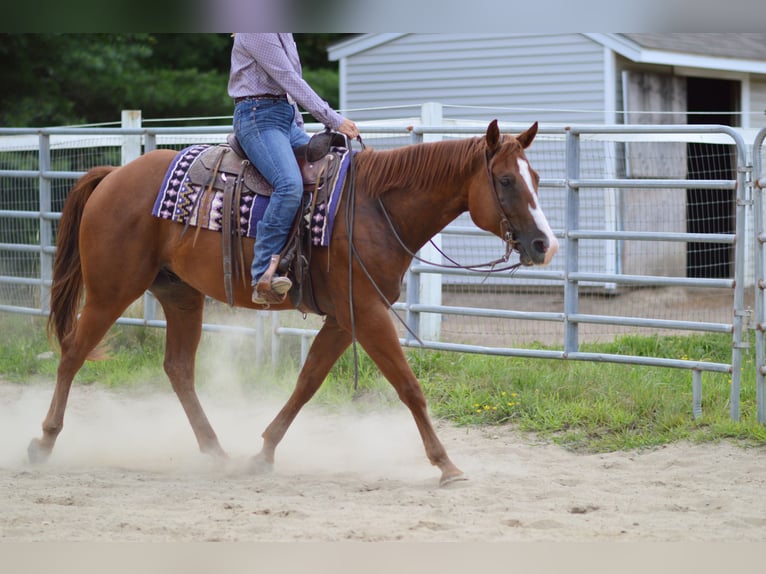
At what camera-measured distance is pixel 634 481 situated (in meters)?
4.69

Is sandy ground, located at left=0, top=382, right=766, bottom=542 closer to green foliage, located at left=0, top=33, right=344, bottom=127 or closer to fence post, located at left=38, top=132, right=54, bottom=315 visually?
fence post, located at left=38, top=132, right=54, bottom=315

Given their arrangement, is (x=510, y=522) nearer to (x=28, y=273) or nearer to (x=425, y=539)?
(x=425, y=539)

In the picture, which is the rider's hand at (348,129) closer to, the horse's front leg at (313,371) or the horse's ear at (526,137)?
the horse's ear at (526,137)

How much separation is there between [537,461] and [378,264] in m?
1.56

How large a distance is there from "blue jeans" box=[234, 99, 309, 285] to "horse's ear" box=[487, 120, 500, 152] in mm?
1005

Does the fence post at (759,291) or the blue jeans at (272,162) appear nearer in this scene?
the blue jeans at (272,162)

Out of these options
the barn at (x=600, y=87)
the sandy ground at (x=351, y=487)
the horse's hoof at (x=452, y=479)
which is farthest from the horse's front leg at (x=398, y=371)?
the barn at (x=600, y=87)

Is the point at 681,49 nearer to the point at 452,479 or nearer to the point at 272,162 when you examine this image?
the point at 272,162

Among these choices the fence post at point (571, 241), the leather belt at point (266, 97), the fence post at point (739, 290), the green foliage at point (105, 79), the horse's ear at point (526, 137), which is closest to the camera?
the horse's ear at point (526, 137)

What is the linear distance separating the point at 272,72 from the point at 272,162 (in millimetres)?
456

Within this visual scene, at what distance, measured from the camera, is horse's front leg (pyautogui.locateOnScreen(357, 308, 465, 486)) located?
14.9 feet

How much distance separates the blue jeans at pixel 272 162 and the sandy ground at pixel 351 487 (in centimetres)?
121

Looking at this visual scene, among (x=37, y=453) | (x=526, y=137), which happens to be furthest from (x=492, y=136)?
(x=37, y=453)

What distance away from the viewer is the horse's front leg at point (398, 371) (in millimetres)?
4531
